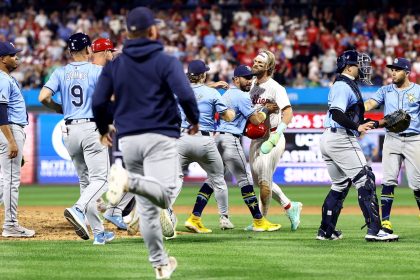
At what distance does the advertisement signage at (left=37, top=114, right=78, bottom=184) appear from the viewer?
24.0 meters

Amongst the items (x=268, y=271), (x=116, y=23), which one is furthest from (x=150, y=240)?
(x=116, y=23)

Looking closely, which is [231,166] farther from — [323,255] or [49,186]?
[49,186]

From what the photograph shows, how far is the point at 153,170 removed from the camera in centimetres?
750

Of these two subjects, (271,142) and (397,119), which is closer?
(397,119)

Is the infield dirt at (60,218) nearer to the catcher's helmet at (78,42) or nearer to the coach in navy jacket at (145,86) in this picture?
the catcher's helmet at (78,42)

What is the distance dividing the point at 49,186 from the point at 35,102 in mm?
2550

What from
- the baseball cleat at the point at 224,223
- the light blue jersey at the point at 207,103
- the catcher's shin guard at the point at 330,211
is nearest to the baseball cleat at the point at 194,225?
the baseball cleat at the point at 224,223

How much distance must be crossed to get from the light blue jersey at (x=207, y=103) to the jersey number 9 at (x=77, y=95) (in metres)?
1.91

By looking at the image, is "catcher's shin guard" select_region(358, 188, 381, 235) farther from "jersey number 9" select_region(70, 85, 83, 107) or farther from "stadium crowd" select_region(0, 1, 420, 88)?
"stadium crowd" select_region(0, 1, 420, 88)

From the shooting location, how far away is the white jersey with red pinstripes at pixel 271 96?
12609 millimetres

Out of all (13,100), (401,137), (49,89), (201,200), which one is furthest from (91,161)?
(401,137)

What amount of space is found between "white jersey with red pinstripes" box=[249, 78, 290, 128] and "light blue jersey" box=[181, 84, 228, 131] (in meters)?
0.96

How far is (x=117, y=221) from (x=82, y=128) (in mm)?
2120

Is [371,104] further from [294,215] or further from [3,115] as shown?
[3,115]
